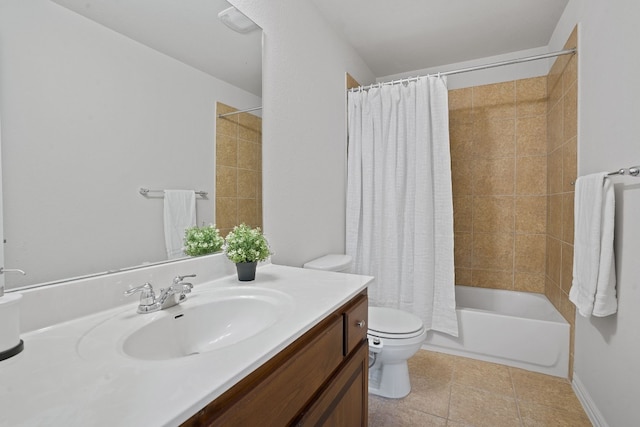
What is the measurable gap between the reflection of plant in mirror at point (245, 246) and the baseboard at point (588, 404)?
1835 mm

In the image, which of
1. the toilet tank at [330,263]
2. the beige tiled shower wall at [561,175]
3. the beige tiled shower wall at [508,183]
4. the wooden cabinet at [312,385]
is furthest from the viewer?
the beige tiled shower wall at [508,183]

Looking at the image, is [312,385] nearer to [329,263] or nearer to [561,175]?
[329,263]

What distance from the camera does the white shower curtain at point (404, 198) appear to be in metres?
2.28

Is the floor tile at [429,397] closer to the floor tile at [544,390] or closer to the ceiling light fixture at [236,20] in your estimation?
the floor tile at [544,390]

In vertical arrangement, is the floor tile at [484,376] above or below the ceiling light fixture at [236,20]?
below

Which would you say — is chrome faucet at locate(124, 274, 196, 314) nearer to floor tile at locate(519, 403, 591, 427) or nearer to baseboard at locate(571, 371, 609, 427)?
floor tile at locate(519, 403, 591, 427)

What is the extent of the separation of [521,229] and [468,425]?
1830mm

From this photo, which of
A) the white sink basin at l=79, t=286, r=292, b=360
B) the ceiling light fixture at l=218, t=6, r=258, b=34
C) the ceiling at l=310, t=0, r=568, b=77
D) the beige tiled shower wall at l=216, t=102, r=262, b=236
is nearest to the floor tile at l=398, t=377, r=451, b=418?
the white sink basin at l=79, t=286, r=292, b=360

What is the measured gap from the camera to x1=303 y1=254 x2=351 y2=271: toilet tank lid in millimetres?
1857

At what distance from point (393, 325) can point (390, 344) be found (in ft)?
0.44

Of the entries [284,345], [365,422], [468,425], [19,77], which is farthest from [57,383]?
[468,425]

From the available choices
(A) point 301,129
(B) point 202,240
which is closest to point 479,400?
(B) point 202,240

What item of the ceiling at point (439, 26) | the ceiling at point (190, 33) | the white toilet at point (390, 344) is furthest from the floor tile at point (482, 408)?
the ceiling at point (439, 26)

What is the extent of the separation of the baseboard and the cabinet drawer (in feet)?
4.41
